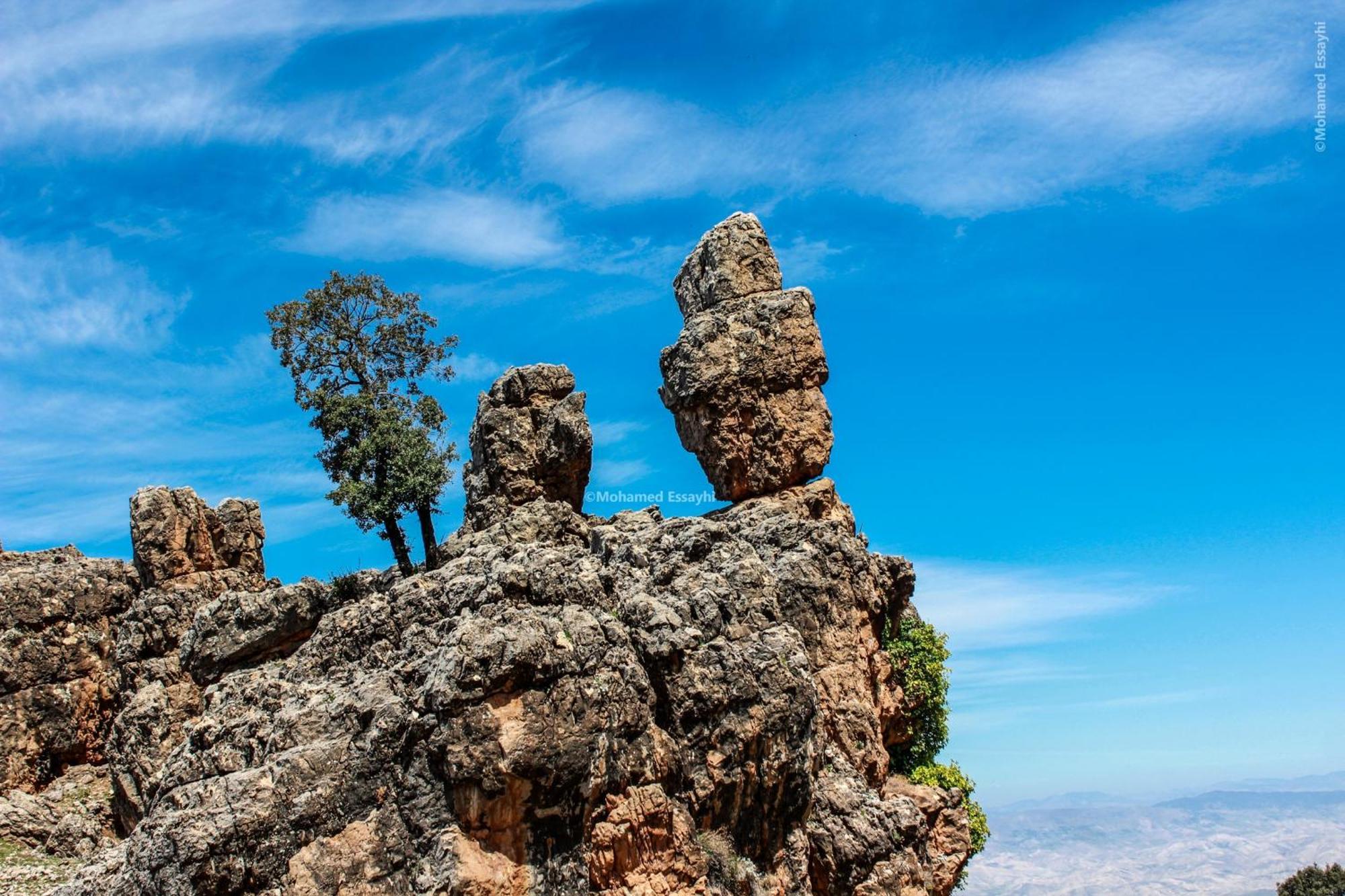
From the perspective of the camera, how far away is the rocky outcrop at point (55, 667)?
2115 inches

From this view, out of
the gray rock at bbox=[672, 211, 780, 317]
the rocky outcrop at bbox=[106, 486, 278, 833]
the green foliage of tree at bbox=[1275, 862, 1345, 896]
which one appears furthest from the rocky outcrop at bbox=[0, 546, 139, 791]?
the green foliage of tree at bbox=[1275, 862, 1345, 896]

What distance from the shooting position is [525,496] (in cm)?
5703

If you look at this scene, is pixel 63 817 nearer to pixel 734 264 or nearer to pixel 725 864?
pixel 725 864

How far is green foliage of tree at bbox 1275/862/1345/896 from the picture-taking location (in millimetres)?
124375

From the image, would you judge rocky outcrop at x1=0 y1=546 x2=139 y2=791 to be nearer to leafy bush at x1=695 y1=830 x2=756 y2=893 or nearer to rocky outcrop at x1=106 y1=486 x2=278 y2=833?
rocky outcrop at x1=106 y1=486 x2=278 y2=833

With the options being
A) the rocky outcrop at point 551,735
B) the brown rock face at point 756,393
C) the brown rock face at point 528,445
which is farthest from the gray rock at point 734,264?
the rocky outcrop at point 551,735

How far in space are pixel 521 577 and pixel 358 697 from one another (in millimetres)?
5771

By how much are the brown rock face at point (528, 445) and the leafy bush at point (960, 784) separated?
2033 cm

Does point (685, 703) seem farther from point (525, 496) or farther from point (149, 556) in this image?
point (149, 556)

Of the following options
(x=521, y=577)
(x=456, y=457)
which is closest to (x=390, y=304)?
(x=456, y=457)

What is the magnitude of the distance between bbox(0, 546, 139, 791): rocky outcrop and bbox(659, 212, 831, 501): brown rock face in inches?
1144

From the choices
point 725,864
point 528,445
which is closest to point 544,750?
point 725,864

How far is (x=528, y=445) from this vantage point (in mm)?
57531

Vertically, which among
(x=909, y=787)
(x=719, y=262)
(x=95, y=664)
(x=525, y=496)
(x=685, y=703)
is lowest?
(x=909, y=787)
